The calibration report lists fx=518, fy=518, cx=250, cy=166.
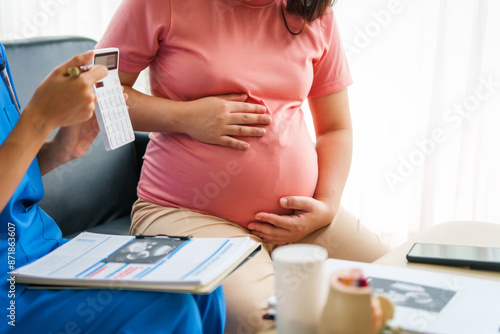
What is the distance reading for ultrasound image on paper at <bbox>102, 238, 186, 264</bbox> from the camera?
78cm

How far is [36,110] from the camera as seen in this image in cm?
73

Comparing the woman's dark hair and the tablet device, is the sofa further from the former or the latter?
the tablet device

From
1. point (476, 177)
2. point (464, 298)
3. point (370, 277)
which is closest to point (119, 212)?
point (370, 277)

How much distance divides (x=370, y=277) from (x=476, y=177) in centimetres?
118

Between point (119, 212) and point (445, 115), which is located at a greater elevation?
point (445, 115)

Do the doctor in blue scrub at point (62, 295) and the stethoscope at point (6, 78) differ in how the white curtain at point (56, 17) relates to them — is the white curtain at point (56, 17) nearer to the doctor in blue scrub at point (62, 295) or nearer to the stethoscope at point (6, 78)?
the stethoscope at point (6, 78)

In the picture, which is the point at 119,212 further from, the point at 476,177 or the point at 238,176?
the point at 476,177

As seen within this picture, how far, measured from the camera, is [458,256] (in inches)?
33.7

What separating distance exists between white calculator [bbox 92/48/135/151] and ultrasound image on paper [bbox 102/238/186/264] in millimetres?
175

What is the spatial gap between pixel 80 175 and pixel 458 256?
964 millimetres

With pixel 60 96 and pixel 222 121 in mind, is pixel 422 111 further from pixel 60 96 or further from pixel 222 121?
pixel 60 96

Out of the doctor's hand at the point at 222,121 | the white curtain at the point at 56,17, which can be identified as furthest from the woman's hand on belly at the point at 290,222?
the white curtain at the point at 56,17

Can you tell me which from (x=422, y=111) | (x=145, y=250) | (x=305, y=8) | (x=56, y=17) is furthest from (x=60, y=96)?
(x=56, y=17)

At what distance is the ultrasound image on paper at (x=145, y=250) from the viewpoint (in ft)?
2.55
